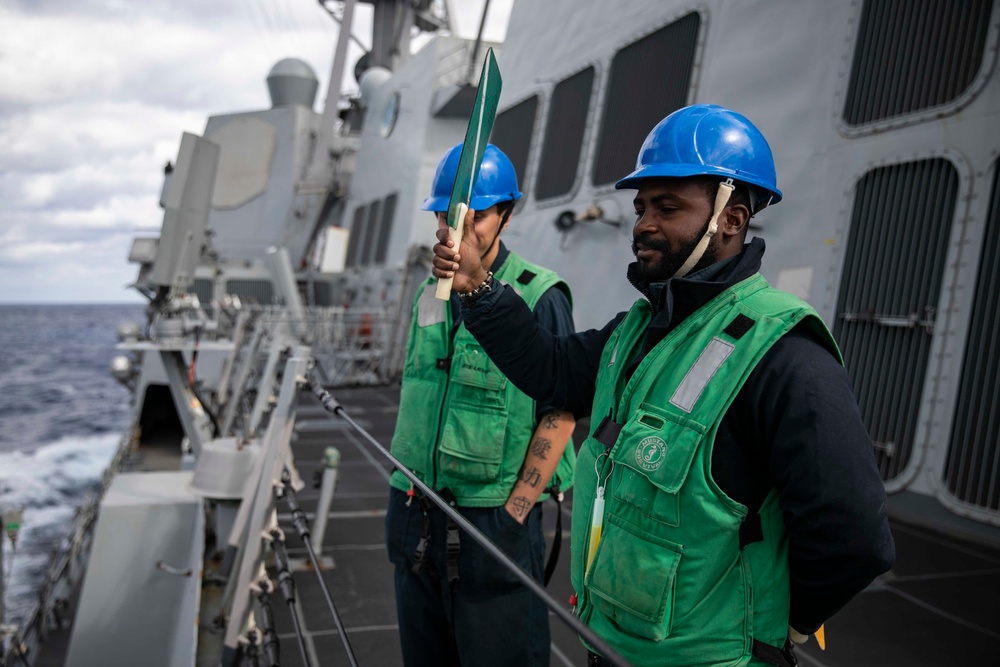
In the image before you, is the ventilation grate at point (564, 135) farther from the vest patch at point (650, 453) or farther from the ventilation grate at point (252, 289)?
the ventilation grate at point (252, 289)

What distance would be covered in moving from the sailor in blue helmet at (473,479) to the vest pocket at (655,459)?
0.85m

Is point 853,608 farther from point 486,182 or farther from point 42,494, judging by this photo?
point 42,494

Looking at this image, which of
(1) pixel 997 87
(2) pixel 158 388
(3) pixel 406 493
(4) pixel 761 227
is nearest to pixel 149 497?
(3) pixel 406 493

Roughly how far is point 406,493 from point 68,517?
14332 mm

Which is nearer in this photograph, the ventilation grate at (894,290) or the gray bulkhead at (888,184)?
the gray bulkhead at (888,184)

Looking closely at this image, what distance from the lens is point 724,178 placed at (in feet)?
4.64

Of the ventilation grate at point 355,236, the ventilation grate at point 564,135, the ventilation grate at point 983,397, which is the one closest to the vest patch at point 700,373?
the ventilation grate at point 983,397

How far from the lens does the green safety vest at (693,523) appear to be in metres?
1.20

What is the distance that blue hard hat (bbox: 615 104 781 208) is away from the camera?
1.41m

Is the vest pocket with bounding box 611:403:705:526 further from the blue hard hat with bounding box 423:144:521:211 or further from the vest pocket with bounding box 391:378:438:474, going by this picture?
the blue hard hat with bounding box 423:144:521:211

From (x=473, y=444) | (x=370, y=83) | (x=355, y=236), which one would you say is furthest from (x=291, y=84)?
(x=473, y=444)

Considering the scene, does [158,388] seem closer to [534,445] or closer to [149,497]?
[149,497]

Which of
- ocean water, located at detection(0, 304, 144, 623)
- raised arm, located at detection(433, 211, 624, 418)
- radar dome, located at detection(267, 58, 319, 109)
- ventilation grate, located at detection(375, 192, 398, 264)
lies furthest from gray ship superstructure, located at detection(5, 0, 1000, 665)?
radar dome, located at detection(267, 58, 319, 109)

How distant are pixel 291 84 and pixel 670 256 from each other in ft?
78.4
